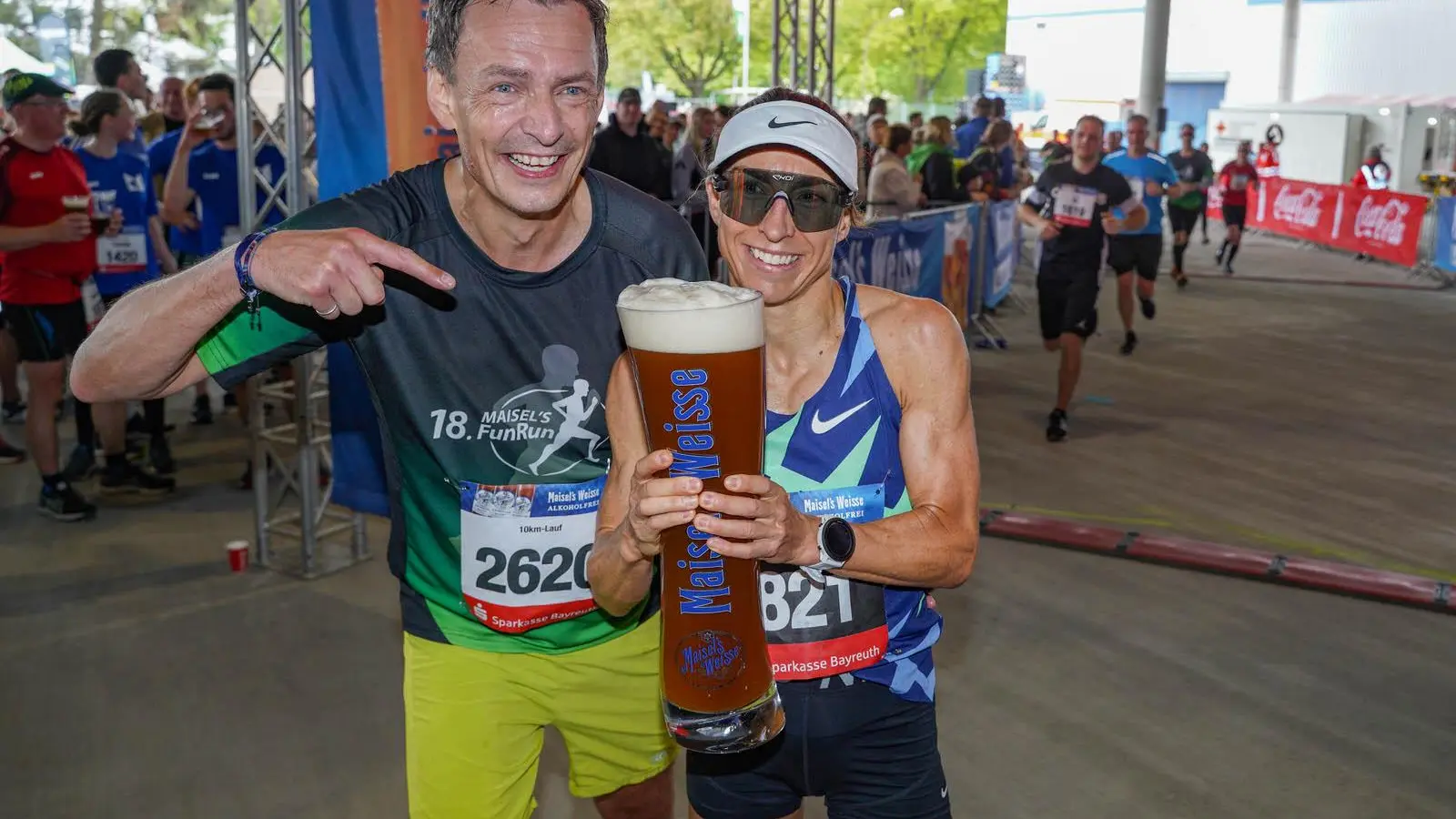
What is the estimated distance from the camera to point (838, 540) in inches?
68.0

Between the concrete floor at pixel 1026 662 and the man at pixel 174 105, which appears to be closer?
the concrete floor at pixel 1026 662

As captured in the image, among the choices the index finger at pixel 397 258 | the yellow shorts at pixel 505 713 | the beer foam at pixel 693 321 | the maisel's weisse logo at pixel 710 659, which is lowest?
the yellow shorts at pixel 505 713

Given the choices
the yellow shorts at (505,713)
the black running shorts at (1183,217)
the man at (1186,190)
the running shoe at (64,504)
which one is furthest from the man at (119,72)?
the man at (1186,190)

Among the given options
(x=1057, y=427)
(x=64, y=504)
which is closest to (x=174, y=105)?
(x=64, y=504)

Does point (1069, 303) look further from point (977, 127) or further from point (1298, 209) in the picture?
point (1298, 209)

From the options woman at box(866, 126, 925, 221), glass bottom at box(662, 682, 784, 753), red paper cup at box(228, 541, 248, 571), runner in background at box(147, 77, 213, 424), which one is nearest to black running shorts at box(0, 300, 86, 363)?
runner in background at box(147, 77, 213, 424)

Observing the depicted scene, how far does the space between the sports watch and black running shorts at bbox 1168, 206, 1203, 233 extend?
48.1 ft

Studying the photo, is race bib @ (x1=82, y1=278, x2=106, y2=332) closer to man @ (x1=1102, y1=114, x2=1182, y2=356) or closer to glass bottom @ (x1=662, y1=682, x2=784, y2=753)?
glass bottom @ (x1=662, y1=682, x2=784, y2=753)

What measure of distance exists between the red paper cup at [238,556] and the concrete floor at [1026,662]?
0.39 ft

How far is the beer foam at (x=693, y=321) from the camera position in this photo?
4.78ft

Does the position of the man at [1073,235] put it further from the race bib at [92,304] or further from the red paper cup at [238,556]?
the race bib at [92,304]

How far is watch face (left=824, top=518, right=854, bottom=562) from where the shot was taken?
171 centimetres

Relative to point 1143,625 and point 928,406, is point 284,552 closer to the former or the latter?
point 1143,625

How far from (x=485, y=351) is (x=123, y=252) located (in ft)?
18.3
